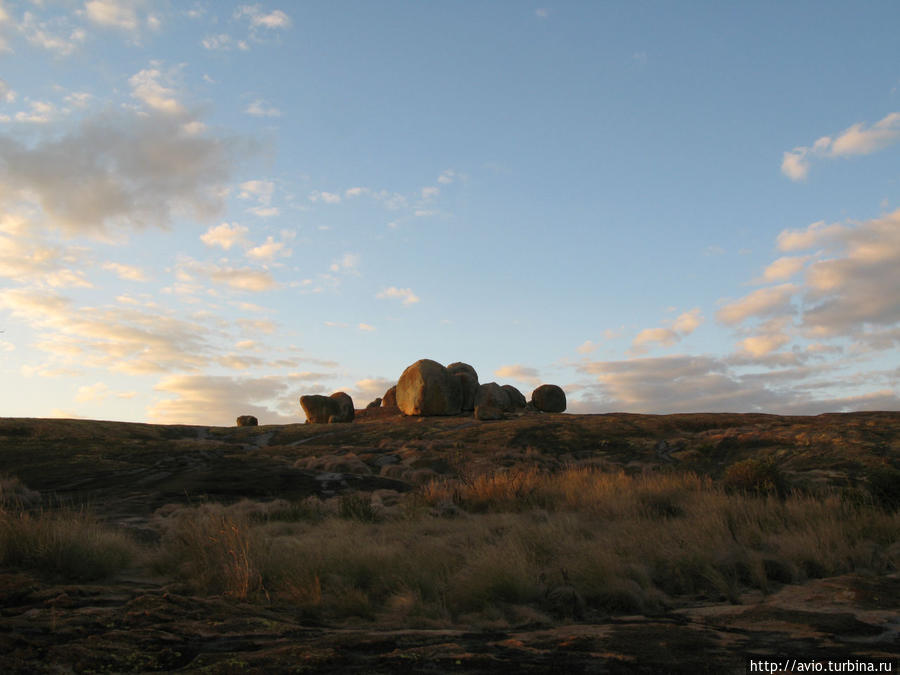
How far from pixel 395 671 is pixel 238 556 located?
3774 mm

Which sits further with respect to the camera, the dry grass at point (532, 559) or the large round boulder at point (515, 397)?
the large round boulder at point (515, 397)

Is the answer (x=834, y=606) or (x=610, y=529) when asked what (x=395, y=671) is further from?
(x=610, y=529)

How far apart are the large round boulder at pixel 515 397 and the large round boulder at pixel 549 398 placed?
3.52 ft

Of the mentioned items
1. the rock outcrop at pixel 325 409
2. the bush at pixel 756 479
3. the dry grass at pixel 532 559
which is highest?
the rock outcrop at pixel 325 409

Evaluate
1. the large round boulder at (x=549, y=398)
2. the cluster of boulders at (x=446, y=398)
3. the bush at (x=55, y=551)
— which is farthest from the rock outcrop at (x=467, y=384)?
the bush at (x=55, y=551)

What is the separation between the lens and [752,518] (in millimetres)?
9180

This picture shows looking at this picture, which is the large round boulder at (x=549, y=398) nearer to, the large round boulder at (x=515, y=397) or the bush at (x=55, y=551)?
the large round boulder at (x=515, y=397)

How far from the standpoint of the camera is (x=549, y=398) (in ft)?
174

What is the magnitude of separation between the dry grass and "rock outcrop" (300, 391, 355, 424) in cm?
4129

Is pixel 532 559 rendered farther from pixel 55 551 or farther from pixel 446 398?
pixel 446 398

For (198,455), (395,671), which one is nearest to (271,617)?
(395,671)

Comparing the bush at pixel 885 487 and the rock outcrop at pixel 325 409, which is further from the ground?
the rock outcrop at pixel 325 409

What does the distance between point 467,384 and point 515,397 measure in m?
5.43

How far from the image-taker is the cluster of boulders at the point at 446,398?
4750 centimetres
